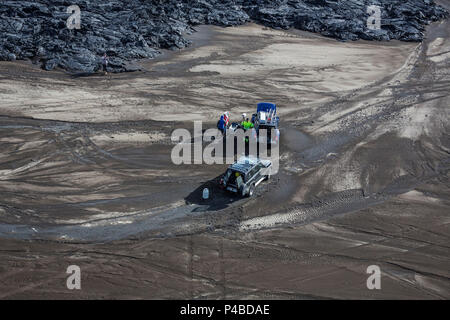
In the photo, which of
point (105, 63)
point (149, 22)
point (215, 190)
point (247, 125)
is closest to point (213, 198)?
point (215, 190)

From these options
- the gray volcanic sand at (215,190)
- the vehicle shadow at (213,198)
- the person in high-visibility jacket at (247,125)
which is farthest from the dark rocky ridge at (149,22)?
the vehicle shadow at (213,198)

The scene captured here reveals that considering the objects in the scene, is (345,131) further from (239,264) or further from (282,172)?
(239,264)

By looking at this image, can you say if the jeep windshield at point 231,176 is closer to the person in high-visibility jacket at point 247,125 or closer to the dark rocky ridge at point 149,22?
the person in high-visibility jacket at point 247,125

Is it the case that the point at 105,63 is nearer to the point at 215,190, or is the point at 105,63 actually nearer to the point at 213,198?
the point at 215,190

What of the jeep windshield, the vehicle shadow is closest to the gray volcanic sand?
the vehicle shadow

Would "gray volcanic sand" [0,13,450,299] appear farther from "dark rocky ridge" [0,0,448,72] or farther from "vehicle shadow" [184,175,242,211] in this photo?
"dark rocky ridge" [0,0,448,72]
